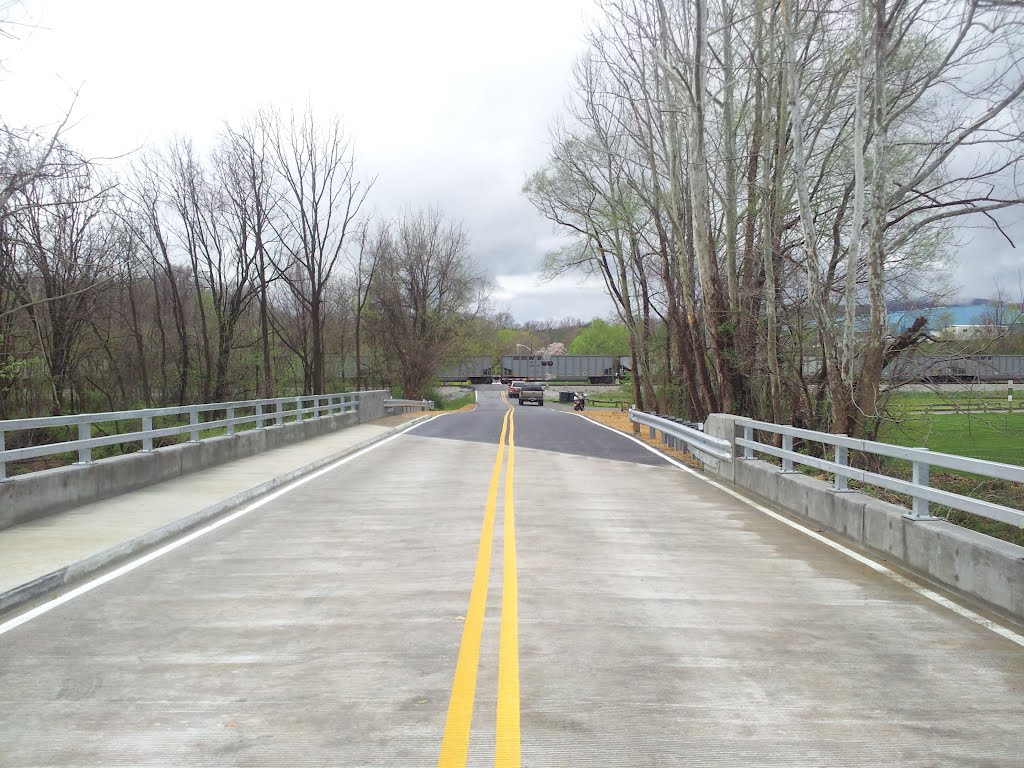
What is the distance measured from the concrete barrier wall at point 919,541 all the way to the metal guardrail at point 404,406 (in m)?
29.4

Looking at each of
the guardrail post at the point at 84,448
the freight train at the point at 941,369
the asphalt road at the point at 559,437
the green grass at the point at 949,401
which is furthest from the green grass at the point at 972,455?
the guardrail post at the point at 84,448

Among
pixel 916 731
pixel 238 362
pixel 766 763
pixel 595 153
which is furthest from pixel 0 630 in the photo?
pixel 238 362

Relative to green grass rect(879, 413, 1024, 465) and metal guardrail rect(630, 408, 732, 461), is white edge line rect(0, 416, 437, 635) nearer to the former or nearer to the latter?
metal guardrail rect(630, 408, 732, 461)

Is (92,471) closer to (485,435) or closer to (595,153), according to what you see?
(485,435)

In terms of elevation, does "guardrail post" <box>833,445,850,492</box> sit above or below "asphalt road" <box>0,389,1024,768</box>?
above

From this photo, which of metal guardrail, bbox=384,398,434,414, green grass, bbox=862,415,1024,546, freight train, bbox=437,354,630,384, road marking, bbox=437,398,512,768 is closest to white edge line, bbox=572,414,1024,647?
green grass, bbox=862,415,1024,546

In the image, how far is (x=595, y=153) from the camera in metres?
32.6

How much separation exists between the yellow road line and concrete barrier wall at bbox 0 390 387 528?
19.1 feet

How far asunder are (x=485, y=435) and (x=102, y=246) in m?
16.3

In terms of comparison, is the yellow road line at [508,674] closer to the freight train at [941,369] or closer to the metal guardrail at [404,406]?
the freight train at [941,369]

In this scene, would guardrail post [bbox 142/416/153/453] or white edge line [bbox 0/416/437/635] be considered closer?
white edge line [bbox 0/416/437/635]

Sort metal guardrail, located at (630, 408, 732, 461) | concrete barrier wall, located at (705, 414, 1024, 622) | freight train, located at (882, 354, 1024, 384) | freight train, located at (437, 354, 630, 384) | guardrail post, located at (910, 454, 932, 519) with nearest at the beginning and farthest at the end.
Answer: concrete barrier wall, located at (705, 414, 1024, 622)
guardrail post, located at (910, 454, 932, 519)
freight train, located at (882, 354, 1024, 384)
metal guardrail, located at (630, 408, 732, 461)
freight train, located at (437, 354, 630, 384)

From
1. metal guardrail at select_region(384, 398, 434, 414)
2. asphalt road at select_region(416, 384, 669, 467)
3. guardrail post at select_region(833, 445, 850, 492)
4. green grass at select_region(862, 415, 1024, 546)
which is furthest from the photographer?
metal guardrail at select_region(384, 398, 434, 414)

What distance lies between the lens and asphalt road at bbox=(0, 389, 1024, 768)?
3756 millimetres
